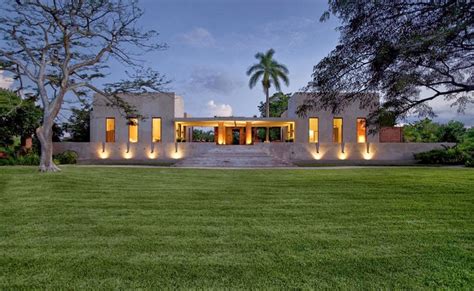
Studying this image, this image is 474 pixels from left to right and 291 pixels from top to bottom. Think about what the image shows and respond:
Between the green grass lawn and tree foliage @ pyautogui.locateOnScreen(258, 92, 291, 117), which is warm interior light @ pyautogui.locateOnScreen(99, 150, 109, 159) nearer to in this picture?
the green grass lawn

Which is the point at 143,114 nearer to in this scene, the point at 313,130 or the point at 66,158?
the point at 66,158

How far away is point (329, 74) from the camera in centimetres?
799

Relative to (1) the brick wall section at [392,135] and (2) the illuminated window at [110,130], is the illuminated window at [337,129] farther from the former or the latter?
(2) the illuminated window at [110,130]

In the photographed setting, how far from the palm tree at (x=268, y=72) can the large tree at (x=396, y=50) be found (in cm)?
2186

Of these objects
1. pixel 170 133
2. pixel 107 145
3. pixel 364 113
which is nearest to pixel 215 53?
pixel 170 133

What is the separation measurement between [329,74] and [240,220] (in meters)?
5.19

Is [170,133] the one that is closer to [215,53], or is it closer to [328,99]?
[215,53]

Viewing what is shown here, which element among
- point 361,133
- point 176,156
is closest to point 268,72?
point 361,133

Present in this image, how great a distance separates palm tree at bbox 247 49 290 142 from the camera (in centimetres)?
3069

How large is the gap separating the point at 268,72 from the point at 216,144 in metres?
12.5

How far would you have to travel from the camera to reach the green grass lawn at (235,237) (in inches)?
113

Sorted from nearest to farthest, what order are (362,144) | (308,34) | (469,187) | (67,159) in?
1. (469,187)
2. (308,34)
3. (67,159)
4. (362,144)

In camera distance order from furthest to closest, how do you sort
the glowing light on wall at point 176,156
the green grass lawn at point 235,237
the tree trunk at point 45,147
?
the glowing light on wall at point 176,156, the tree trunk at point 45,147, the green grass lawn at point 235,237

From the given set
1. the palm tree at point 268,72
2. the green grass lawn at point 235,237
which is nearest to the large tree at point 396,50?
the green grass lawn at point 235,237
